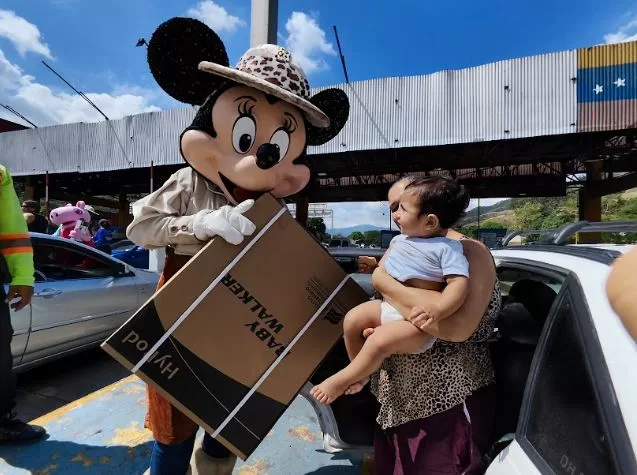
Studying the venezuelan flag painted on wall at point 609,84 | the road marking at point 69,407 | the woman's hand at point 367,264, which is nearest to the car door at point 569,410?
the woman's hand at point 367,264

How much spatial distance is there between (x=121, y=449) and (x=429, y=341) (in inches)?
76.5

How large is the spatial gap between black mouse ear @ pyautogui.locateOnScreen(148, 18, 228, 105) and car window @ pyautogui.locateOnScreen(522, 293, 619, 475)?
1.62 meters

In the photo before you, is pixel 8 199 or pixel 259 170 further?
pixel 8 199

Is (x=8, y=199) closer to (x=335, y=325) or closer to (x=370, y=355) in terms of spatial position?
(x=335, y=325)

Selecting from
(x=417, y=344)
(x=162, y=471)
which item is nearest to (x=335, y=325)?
(x=417, y=344)

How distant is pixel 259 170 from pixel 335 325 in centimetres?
70

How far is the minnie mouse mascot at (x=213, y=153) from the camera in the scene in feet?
4.61

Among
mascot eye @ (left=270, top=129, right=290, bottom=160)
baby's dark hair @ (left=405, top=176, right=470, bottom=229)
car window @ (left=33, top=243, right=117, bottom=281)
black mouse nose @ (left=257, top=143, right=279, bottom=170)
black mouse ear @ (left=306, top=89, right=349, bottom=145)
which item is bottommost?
car window @ (left=33, top=243, right=117, bottom=281)

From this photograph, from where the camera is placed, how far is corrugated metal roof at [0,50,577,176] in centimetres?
826

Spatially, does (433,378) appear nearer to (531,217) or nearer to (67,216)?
(67,216)

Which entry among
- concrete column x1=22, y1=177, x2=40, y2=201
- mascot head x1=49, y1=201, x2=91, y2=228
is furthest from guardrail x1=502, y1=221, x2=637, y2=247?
concrete column x1=22, y1=177, x2=40, y2=201

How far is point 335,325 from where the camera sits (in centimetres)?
152

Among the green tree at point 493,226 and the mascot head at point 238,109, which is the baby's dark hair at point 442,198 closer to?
the mascot head at point 238,109

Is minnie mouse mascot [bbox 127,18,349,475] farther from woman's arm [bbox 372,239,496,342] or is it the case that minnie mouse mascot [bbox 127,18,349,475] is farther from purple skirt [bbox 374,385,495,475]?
purple skirt [bbox 374,385,495,475]
